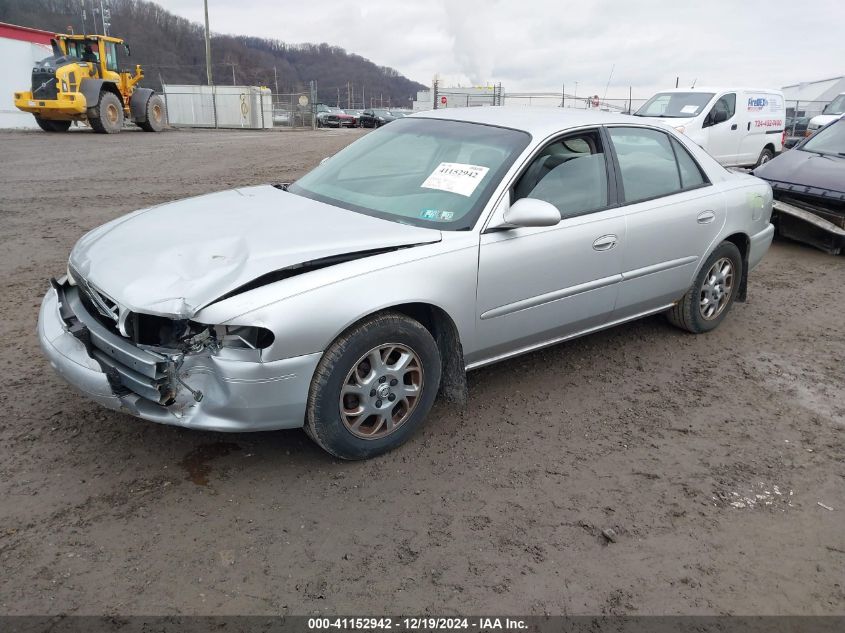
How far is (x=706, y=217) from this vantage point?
452cm

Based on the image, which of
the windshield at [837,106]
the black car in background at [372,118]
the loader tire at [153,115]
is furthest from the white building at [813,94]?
the loader tire at [153,115]

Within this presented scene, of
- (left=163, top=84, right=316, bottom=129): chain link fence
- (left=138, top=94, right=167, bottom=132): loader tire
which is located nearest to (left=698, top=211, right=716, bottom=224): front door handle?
(left=138, top=94, right=167, bottom=132): loader tire

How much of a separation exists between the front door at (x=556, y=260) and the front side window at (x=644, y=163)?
0.54ft

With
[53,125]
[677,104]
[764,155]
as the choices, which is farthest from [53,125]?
[764,155]

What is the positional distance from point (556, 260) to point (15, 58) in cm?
3426

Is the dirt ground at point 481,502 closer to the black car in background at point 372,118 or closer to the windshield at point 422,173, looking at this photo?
the windshield at point 422,173

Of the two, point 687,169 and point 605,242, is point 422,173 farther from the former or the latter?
point 687,169

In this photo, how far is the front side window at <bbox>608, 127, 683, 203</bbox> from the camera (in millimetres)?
4117

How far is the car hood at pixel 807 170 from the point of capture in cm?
757

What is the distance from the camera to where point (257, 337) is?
270 centimetres

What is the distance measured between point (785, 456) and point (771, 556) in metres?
0.91

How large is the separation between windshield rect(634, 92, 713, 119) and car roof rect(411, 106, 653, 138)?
8738mm

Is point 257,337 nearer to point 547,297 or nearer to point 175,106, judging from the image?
point 547,297

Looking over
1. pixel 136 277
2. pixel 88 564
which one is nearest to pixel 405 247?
pixel 136 277
